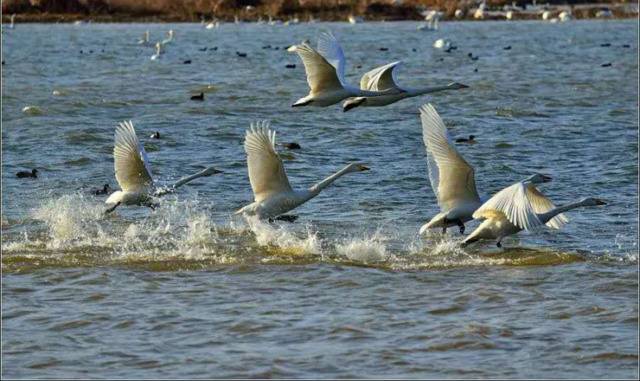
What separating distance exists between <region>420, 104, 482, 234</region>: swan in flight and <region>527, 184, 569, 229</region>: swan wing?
0.75 m

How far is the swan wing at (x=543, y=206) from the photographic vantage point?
1316cm

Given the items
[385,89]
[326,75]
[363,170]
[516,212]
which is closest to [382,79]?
[385,89]

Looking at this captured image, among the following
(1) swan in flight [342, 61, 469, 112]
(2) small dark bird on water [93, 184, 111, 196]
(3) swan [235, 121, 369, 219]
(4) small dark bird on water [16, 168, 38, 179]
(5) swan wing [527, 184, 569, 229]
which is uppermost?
(1) swan in flight [342, 61, 469, 112]

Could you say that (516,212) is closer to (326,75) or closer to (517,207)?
(517,207)

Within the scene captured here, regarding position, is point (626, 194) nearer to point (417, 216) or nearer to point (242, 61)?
point (417, 216)

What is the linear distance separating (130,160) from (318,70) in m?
2.11

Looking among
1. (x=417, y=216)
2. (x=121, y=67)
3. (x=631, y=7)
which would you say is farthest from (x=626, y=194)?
(x=631, y=7)

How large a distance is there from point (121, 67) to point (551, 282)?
1162 inches

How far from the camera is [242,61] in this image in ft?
138

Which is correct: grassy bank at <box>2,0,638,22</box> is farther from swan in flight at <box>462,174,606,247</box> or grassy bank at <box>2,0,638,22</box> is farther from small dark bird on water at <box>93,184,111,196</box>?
swan in flight at <box>462,174,606,247</box>

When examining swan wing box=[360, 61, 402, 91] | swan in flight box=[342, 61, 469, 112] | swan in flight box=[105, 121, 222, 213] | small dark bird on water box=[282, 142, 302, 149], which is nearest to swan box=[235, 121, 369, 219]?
swan in flight box=[342, 61, 469, 112]

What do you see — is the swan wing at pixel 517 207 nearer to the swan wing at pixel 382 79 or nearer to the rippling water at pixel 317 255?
the rippling water at pixel 317 255

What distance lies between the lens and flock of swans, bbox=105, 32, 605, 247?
12305 millimetres

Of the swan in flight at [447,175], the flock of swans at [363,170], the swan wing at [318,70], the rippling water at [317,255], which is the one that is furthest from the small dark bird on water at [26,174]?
the swan in flight at [447,175]
